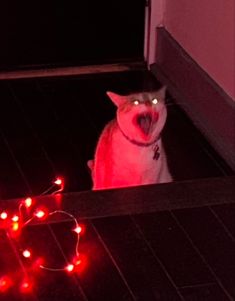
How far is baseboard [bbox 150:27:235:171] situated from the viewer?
3.58 m

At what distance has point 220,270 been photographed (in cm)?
257

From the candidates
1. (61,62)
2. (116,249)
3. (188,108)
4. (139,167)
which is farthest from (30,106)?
(116,249)

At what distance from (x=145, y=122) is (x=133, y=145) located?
0.13m

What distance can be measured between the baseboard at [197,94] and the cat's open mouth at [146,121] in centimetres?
69

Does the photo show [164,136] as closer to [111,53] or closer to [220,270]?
[111,53]

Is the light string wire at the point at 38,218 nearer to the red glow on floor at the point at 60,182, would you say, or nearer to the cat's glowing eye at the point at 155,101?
the red glow on floor at the point at 60,182

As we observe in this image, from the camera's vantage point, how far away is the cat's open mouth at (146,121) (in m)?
2.90

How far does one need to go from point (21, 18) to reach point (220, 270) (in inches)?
87.3

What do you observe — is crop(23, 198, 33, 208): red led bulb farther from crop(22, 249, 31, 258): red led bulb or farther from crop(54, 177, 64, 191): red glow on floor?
Answer: crop(54, 177, 64, 191): red glow on floor

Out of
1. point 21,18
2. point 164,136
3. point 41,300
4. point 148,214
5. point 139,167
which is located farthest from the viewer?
point 21,18

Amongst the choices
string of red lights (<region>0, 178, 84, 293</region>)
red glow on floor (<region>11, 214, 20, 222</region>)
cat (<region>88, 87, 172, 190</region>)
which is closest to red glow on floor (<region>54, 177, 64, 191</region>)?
cat (<region>88, 87, 172, 190</region>)

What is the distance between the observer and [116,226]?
2779 millimetres

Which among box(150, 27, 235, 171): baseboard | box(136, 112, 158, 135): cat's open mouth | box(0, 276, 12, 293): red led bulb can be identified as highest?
box(150, 27, 235, 171): baseboard

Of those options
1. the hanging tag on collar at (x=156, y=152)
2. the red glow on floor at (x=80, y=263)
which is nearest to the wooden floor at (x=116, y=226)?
the red glow on floor at (x=80, y=263)
